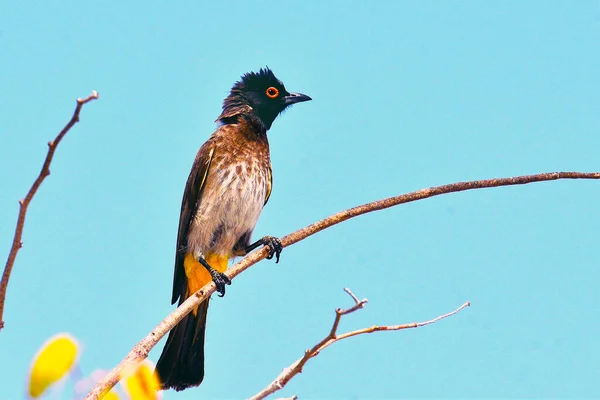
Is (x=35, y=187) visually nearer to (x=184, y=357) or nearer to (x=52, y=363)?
(x=52, y=363)

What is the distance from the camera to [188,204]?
6.59 meters

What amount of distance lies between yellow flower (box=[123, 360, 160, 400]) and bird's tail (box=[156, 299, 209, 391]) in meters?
4.71

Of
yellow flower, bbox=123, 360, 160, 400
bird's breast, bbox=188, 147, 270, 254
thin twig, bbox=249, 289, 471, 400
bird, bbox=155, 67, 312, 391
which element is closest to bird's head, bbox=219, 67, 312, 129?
bird, bbox=155, 67, 312, 391

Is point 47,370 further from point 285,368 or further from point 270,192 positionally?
point 270,192

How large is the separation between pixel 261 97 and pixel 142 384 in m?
6.76

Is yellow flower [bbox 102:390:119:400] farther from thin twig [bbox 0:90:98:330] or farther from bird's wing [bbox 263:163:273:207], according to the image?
bird's wing [bbox 263:163:273:207]

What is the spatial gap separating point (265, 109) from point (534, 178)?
4966 millimetres

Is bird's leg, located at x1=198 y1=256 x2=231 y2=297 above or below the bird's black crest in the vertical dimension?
below

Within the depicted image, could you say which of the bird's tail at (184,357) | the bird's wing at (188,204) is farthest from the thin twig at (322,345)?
the bird's wing at (188,204)

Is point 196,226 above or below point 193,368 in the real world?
above

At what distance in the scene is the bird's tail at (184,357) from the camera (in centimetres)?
586

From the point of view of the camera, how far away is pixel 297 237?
128 inches

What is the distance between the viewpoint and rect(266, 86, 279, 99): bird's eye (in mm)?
7781

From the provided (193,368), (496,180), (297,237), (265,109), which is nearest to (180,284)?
(193,368)
